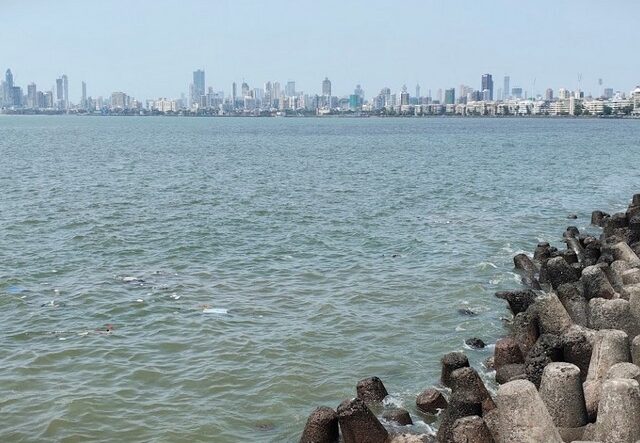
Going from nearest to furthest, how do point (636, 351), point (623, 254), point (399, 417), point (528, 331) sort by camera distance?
point (636, 351) < point (399, 417) < point (528, 331) < point (623, 254)

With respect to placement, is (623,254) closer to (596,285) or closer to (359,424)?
(596,285)

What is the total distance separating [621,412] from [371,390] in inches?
192

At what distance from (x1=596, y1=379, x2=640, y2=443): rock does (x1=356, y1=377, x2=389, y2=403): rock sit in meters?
4.56

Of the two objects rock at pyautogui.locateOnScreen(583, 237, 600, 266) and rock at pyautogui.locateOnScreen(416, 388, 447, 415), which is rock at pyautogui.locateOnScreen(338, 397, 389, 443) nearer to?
rock at pyautogui.locateOnScreen(416, 388, 447, 415)

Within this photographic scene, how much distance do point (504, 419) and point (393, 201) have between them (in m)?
31.3

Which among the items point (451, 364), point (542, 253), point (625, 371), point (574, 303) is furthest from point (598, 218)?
point (625, 371)

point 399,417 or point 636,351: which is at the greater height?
point 636,351

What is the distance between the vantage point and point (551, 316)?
15.6m

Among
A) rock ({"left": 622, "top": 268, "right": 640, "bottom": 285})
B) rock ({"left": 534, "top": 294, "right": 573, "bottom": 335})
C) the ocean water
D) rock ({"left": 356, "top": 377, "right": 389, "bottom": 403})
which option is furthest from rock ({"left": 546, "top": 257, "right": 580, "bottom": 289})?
rock ({"left": 356, "top": 377, "right": 389, "bottom": 403})

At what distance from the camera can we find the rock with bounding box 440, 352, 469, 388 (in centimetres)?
1408

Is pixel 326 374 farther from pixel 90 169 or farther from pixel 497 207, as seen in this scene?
pixel 90 169

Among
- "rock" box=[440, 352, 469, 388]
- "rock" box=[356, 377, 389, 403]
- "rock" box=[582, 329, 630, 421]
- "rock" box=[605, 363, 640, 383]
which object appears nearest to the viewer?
"rock" box=[605, 363, 640, 383]

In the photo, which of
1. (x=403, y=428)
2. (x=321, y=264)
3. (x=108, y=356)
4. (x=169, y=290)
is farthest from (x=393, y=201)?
(x=403, y=428)

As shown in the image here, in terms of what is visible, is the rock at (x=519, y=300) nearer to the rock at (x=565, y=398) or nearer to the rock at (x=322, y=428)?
the rock at (x=565, y=398)
